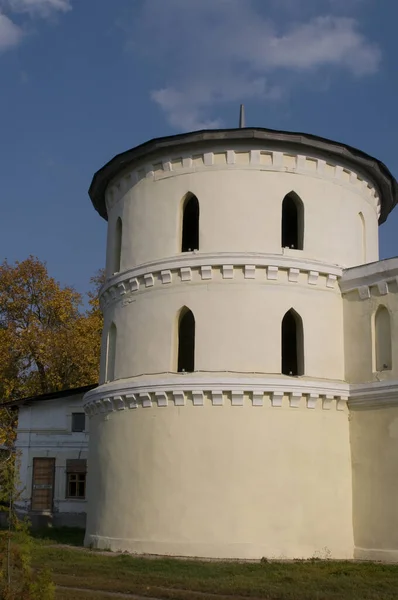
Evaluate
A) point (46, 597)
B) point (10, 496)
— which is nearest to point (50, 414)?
point (10, 496)

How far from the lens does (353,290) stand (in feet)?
62.1

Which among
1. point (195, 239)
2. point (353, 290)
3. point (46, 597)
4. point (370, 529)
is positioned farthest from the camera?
point (195, 239)

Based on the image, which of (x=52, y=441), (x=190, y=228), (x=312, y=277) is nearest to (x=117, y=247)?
(x=190, y=228)

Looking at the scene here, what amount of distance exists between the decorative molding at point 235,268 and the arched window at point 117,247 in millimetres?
1824

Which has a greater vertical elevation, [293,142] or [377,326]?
[293,142]

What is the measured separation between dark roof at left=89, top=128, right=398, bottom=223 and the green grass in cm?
983

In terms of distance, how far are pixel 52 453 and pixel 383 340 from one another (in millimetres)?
20060

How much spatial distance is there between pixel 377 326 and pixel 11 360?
26.9 m

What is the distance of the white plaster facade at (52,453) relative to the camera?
3331 centimetres

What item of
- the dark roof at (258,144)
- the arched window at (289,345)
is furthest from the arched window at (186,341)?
the dark roof at (258,144)

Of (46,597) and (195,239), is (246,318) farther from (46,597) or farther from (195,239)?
(46,597)

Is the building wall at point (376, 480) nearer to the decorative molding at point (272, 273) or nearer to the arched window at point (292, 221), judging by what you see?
the decorative molding at point (272, 273)

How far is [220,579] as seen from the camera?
14.1 meters

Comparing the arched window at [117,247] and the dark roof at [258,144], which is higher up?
the dark roof at [258,144]
